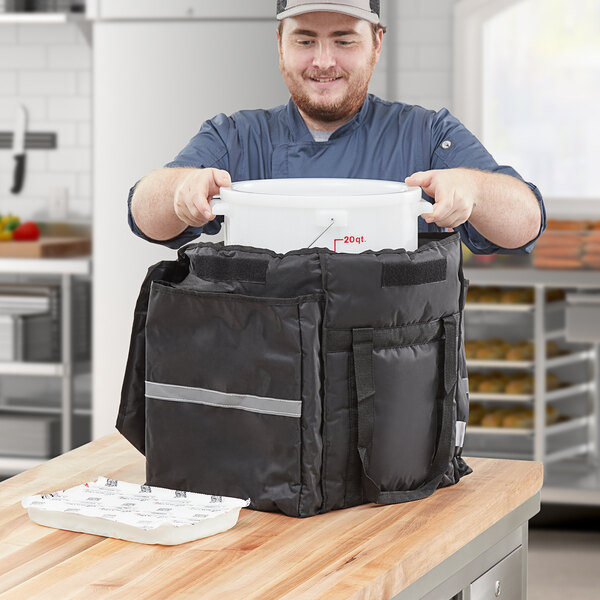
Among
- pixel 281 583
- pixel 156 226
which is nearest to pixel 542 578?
pixel 156 226

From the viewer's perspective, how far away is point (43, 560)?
125 cm

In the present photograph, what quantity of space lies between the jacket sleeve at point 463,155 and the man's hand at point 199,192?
0.46m

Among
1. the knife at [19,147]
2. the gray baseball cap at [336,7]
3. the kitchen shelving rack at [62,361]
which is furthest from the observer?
the knife at [19,147]

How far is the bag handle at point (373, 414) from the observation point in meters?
1.37

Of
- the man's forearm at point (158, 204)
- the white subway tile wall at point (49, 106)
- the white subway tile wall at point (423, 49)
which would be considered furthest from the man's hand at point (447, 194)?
the white subway tile wall at point (49, 106)

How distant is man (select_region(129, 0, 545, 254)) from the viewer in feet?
5.05

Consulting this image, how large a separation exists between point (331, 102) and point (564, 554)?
275cm

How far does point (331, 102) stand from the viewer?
1.83 m

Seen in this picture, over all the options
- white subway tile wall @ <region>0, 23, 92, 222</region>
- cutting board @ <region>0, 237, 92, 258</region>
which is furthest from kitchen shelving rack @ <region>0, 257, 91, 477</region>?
white subway tile wall @ <region>0, 23, 92, 222</region>

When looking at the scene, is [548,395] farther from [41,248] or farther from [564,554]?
[41,248]

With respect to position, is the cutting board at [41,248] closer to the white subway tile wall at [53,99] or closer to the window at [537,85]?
the white subway tile wall at [53,99]

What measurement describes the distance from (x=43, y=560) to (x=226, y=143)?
916 millimetres

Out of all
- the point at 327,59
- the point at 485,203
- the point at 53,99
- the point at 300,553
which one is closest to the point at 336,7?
the point at 327,59

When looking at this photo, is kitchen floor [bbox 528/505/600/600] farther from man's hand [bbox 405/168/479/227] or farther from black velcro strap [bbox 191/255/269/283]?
black velcro strap [bbox 191/255/269/283]
